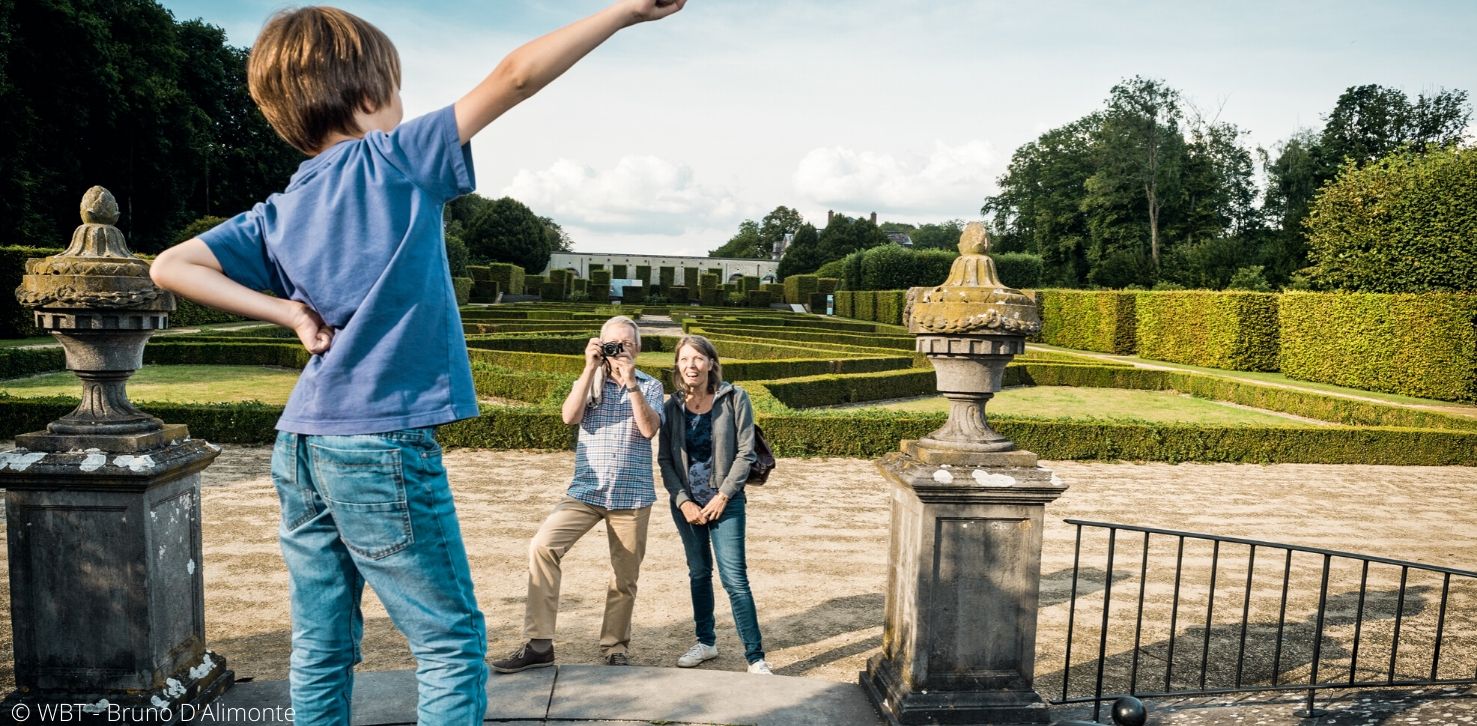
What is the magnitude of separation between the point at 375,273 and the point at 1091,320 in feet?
95.5

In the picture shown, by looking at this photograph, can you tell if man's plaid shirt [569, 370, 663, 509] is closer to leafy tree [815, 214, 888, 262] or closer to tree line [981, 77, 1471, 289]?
tree line [981, 77, 1471, 289]

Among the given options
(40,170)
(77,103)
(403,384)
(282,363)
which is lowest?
(282,363)

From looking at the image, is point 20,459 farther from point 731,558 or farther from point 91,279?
point 731,558

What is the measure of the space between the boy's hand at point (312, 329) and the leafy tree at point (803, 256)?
69.2m

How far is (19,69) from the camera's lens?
83.9ft

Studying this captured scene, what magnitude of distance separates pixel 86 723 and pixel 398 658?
149 cm

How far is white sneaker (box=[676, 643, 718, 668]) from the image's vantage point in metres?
4.21

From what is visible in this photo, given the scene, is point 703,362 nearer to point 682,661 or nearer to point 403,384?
point 682,661

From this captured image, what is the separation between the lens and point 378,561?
5.45 ft

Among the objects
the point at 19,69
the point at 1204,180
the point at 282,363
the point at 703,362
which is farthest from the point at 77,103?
the point at 1204,180

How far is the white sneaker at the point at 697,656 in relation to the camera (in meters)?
4.21

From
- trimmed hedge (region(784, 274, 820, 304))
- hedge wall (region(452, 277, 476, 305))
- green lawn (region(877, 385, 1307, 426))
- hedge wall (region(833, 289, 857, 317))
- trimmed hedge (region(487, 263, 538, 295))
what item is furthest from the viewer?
trimmed hedge (region(784, 274, 820, 304))

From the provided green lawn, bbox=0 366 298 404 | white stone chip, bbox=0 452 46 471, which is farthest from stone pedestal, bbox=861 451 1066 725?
green lawn, bbox=0 366 298 404

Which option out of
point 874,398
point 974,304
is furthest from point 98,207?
point 874,398
